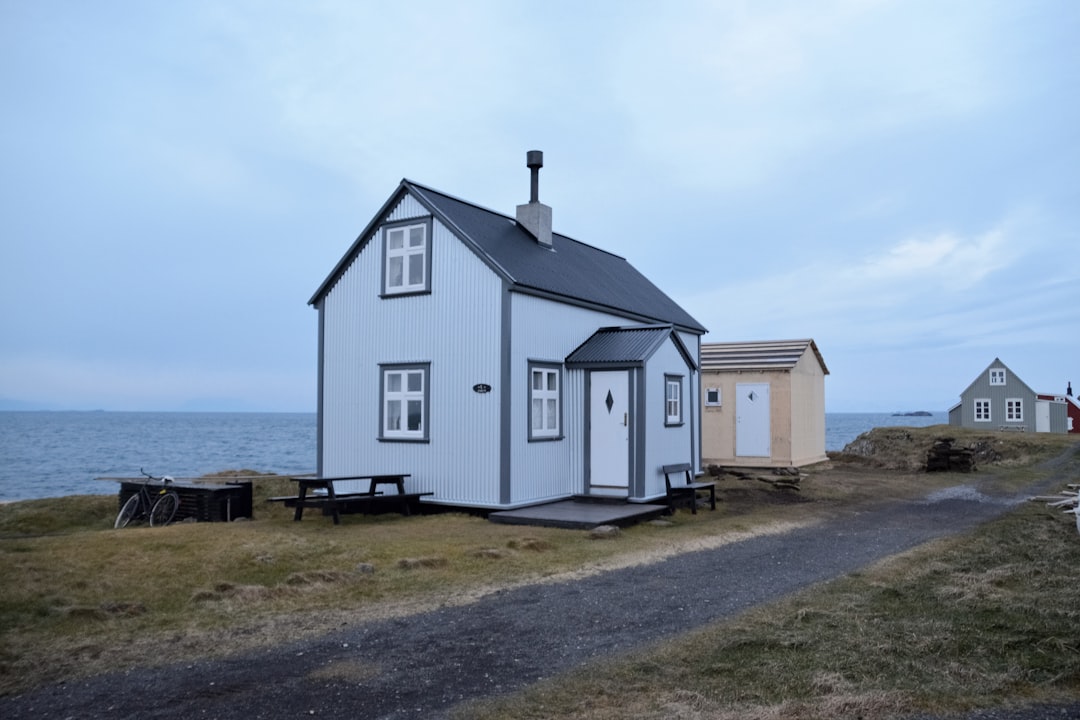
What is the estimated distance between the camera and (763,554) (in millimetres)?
11945

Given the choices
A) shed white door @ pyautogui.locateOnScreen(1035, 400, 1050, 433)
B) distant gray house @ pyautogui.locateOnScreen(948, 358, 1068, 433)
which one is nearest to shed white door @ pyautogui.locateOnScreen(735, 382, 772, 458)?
distant gray house @ pyautogui.locateOnScreen(948, 358, 1068, 433)

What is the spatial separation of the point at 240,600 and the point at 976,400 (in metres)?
53.6

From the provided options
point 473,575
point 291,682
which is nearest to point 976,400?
point 473,575

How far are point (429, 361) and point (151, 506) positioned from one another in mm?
6907

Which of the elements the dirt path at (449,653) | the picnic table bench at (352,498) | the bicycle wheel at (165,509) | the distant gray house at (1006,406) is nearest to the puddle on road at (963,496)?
the dirt path at (449,653)

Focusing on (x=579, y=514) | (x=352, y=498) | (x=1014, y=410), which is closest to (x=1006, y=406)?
(x=1014, y=410)

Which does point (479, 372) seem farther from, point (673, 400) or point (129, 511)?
point (129, 511)

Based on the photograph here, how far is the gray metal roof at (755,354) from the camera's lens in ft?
87.9

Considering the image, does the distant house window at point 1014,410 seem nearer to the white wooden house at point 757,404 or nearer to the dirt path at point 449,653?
the white wooden house at point 757,404

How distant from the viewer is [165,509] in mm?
17797

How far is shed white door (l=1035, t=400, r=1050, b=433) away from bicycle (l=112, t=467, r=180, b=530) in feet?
164

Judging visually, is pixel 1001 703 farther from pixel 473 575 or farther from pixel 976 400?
pixel 976 400

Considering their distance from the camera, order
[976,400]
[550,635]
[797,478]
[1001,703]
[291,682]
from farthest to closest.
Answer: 1. [976,400]
2. [797,478]
3. [550,635]
4. [291,682]
5. [1001,703]

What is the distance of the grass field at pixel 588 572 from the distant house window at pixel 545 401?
232 centimetres
